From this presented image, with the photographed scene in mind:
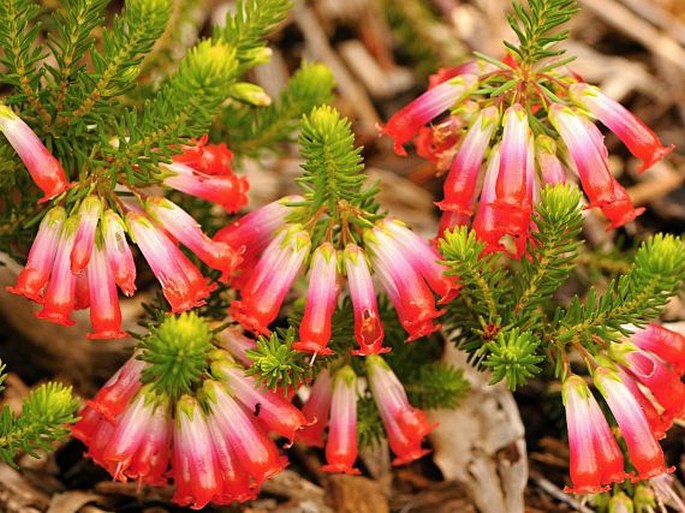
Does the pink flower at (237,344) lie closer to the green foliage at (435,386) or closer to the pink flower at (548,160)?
the green foliage at (435,386)

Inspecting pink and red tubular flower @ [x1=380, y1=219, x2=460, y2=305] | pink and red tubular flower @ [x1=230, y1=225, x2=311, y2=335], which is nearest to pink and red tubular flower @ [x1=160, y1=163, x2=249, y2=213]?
pink and red tubular flower @ [x1=230, y1=225, x2=311, y2=335]

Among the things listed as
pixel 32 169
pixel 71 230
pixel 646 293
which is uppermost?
pixel 32 169

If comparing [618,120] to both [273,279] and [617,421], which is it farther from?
[273,279]

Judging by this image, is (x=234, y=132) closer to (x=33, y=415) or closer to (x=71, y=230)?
(x=71, y=230)

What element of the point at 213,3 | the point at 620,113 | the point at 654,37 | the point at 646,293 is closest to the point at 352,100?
the point at 213,3

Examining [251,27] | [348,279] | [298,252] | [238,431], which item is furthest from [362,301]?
[251,27]

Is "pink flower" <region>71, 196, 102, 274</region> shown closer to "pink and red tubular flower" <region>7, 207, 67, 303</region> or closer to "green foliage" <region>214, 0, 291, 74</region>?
"pink and red tubular flower" <region>7, 207, 67, 303</region>

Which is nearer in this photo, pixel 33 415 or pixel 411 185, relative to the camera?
pixel 33 415
